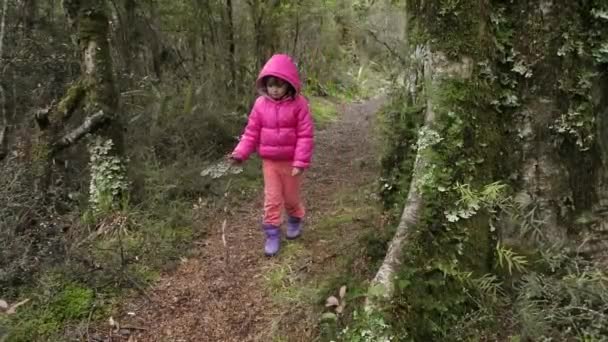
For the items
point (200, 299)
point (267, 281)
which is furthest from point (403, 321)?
point (200, 299)

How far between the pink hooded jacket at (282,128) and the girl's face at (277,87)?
0.05 metres

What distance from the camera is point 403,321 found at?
9.57 ft

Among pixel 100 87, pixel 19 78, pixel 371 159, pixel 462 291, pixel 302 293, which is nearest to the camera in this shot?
pixel 462 291

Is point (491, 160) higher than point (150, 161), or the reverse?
point (491, 160)

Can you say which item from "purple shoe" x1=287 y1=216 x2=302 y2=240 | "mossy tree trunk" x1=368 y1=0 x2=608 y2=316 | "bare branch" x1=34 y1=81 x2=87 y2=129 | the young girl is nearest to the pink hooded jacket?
the young girl

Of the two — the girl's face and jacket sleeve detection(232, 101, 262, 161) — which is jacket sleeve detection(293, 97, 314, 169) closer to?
the girl's face

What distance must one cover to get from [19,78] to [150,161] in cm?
228

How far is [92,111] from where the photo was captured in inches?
195

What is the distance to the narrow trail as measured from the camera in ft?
11.9

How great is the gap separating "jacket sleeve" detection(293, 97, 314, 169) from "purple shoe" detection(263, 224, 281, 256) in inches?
25.4

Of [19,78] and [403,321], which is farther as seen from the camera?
[19,78]

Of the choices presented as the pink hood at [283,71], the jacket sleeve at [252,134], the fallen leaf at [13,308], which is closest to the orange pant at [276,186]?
the jacket sleeve at [252,134]

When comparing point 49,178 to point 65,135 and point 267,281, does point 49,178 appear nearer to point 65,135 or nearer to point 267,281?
point 65,135

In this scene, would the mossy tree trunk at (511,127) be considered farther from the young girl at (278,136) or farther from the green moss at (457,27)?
the young girl at (278,136)
